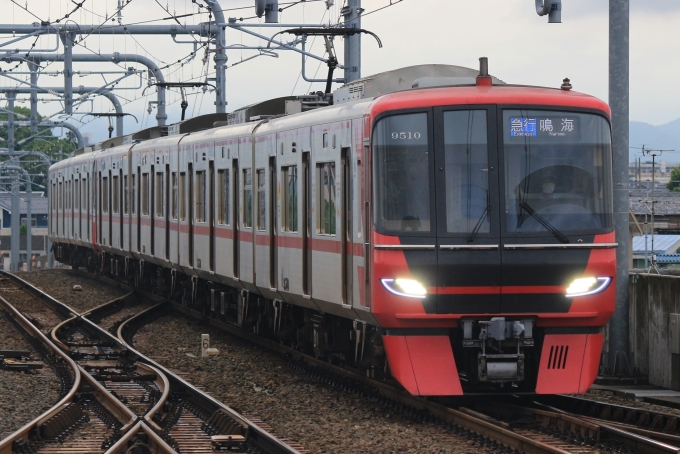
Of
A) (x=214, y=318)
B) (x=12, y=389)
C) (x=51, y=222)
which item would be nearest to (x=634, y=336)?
Answer: (x=12, y=389)

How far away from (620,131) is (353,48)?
22.4ft

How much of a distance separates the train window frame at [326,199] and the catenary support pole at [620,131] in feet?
10.3

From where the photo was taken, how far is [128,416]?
10.0 metres

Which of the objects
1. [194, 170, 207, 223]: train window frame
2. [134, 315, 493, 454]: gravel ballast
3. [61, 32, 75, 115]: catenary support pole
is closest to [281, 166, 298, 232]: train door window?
[134, 315, 493, 454]: gravel ballast

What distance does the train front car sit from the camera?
9.91m

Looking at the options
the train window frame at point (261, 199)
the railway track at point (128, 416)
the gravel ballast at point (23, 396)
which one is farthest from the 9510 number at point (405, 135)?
the train window frame at point (261, 199)

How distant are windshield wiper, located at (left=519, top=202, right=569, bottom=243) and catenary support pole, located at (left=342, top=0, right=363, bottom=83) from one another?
8961 millimetres

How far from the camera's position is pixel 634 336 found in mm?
13094

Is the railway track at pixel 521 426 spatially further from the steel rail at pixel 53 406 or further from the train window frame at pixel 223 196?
the train window frame at pixel 223 196

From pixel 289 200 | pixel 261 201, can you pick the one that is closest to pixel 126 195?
pixel 261 201

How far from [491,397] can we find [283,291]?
340 cm

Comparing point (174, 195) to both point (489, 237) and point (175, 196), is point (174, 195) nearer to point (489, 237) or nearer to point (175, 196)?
point (175, 196)

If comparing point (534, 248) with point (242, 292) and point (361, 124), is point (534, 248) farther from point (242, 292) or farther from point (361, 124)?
point (242, 292)

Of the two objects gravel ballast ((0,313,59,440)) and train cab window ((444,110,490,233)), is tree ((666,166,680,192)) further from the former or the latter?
train cab window ((444,110,490,233))
